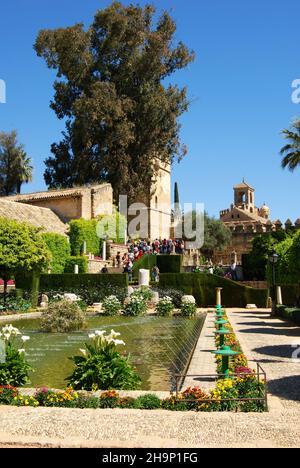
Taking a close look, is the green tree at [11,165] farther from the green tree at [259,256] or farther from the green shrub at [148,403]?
the green shrub at [148,403]

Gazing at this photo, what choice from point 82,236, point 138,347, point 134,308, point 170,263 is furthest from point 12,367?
point 82,236

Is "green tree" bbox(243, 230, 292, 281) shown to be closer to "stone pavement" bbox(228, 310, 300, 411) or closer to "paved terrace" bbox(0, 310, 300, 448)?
"stone pavement" bbox(228, 310, 300, 411)

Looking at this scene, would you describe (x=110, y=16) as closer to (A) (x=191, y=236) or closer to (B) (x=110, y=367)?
(A) (x=191, y=236)

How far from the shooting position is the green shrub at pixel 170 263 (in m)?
36.0

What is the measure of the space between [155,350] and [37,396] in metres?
6.08

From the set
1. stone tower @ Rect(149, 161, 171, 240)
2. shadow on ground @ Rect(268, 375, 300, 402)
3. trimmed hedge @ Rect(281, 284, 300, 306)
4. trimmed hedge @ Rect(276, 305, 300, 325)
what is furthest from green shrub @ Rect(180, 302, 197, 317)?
stone tower @ Rect(149, 161, 171, 240)

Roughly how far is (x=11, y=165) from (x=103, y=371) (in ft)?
168

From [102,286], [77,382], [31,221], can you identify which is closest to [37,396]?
[77,382]

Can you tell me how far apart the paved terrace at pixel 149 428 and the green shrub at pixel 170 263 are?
28162 millimetres

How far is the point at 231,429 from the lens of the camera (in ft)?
19.5

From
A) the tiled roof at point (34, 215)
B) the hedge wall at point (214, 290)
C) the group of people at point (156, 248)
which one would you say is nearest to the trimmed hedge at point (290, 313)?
the hedge wall at point (214, 290)

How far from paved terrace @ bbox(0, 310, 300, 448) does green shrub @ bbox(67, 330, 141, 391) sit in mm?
1265

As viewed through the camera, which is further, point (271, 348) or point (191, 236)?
point (191, 236)

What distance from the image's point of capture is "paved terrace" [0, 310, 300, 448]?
5.53 meters
